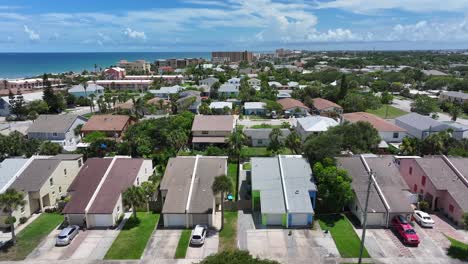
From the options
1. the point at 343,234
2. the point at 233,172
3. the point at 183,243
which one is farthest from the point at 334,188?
the point at 233,172

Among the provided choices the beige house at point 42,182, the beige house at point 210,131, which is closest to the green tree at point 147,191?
the beige house at point 42,182

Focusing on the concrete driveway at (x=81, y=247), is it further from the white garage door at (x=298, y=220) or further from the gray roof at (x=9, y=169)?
the white garage door at (x=298, y=220)

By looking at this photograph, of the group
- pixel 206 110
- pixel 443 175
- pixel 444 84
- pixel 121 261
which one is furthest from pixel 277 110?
pixel 444 84

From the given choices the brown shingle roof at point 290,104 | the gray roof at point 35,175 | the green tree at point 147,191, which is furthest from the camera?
the brown shingle roof at point 290,104

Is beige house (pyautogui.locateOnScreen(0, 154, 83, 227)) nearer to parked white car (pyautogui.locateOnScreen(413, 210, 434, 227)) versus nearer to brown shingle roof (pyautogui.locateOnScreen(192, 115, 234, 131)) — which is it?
brown shingle roof (pyautogui.locateOnScreen(192, 115, 234, 131))

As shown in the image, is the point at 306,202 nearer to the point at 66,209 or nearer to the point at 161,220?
the point at 161,220

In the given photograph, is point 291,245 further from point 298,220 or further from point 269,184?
point 269,184

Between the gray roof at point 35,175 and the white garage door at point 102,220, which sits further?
the gray roof at point 35,175
